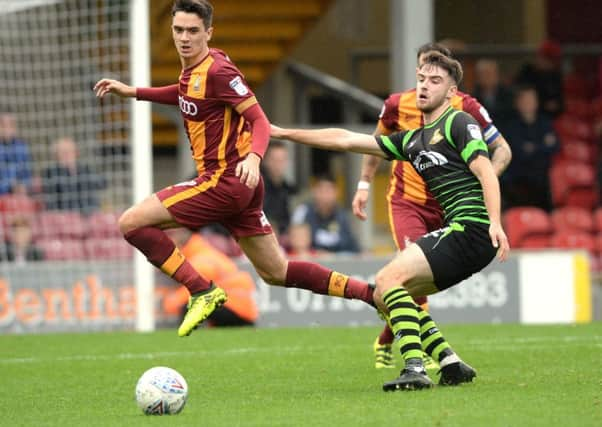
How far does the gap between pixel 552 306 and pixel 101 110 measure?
6.32 m

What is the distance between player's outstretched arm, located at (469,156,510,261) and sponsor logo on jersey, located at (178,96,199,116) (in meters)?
1.93

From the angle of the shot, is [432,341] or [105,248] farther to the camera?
[105,248]

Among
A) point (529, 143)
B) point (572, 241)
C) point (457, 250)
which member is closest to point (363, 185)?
point (457, 250)

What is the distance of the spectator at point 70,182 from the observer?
14.2m

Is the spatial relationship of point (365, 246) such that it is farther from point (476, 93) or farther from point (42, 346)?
point (42, 346)

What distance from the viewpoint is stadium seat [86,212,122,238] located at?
14.5 meters

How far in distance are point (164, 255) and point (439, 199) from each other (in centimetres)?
189

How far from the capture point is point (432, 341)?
24.7 feet

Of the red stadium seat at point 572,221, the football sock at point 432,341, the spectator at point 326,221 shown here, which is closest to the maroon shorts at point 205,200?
the football sock at point 432,341

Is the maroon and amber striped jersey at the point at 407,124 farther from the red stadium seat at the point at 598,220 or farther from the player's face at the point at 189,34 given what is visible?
the red stadium seat at the point at 598,220

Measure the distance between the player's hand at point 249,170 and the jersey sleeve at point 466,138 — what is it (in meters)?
1.15

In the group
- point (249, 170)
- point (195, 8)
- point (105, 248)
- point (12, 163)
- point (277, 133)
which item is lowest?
point (105, 248)

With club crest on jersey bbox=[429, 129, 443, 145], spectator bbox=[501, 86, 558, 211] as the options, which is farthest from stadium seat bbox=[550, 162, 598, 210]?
club crest on jersey bbox=[429, 129, 443, 145]

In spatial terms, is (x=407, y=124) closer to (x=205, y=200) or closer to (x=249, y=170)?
(x=205, y=200)
